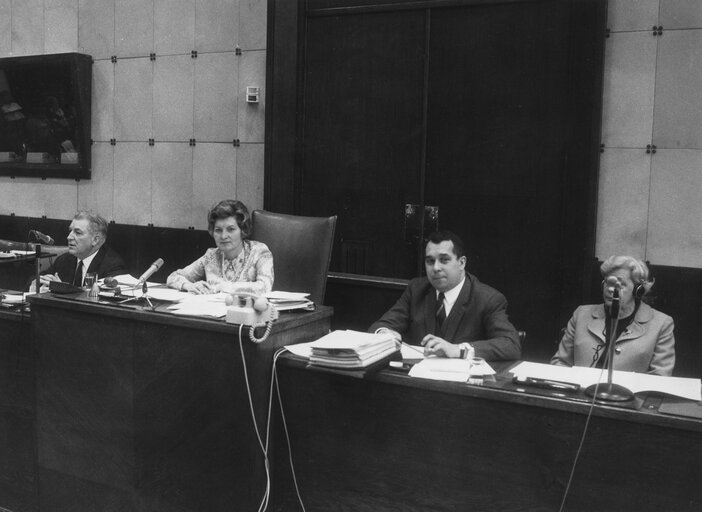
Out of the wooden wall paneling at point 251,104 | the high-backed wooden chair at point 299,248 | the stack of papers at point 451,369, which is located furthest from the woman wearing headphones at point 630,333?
the wooden wall paneling at point 251,104

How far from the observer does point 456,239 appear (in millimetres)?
3250

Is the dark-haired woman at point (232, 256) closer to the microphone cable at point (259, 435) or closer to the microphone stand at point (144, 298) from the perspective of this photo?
the microphone stand at point (144, 298)

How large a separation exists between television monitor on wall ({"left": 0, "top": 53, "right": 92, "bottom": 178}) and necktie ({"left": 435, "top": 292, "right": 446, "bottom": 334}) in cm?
363

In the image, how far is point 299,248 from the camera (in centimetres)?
400

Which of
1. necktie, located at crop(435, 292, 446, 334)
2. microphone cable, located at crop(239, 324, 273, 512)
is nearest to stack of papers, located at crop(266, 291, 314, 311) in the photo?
microphone cable, located at crop(239, 324, 273, 512)

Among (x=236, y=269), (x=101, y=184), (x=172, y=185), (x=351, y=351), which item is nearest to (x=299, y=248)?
(x=236, y=269)

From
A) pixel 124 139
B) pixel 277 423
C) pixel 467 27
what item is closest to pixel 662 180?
pixel 467 27

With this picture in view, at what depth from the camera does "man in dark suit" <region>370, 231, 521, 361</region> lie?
10.4 feet

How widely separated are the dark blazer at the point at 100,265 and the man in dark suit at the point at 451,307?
5.12 feet

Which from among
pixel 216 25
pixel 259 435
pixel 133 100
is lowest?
pixel 259 435

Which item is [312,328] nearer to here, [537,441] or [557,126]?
[537,441]

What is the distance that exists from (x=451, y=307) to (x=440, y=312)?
5 centimetres

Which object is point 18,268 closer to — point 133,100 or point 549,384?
point 133,100

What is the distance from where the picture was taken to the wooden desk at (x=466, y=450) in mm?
1991
